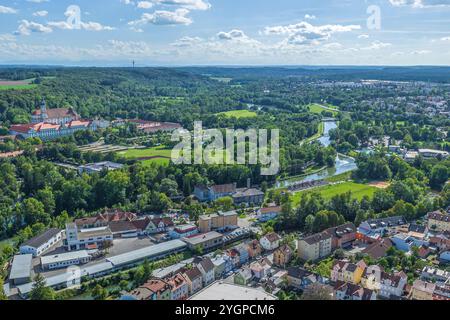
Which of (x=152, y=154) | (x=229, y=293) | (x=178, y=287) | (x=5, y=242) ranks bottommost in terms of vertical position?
(x=5, y=242)

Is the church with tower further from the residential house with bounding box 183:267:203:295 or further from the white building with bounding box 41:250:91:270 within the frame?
the residential house with bounding box 183:267:203:295

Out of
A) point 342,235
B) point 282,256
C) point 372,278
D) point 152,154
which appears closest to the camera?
point 372,278

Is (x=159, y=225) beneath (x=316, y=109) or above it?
beneath

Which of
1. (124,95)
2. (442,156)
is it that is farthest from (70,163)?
(124,95)

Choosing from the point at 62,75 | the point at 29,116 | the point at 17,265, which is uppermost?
the point at 62,75

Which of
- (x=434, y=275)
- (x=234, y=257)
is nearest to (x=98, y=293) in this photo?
(x=234, y=257)

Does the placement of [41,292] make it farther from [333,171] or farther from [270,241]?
[333,171]
